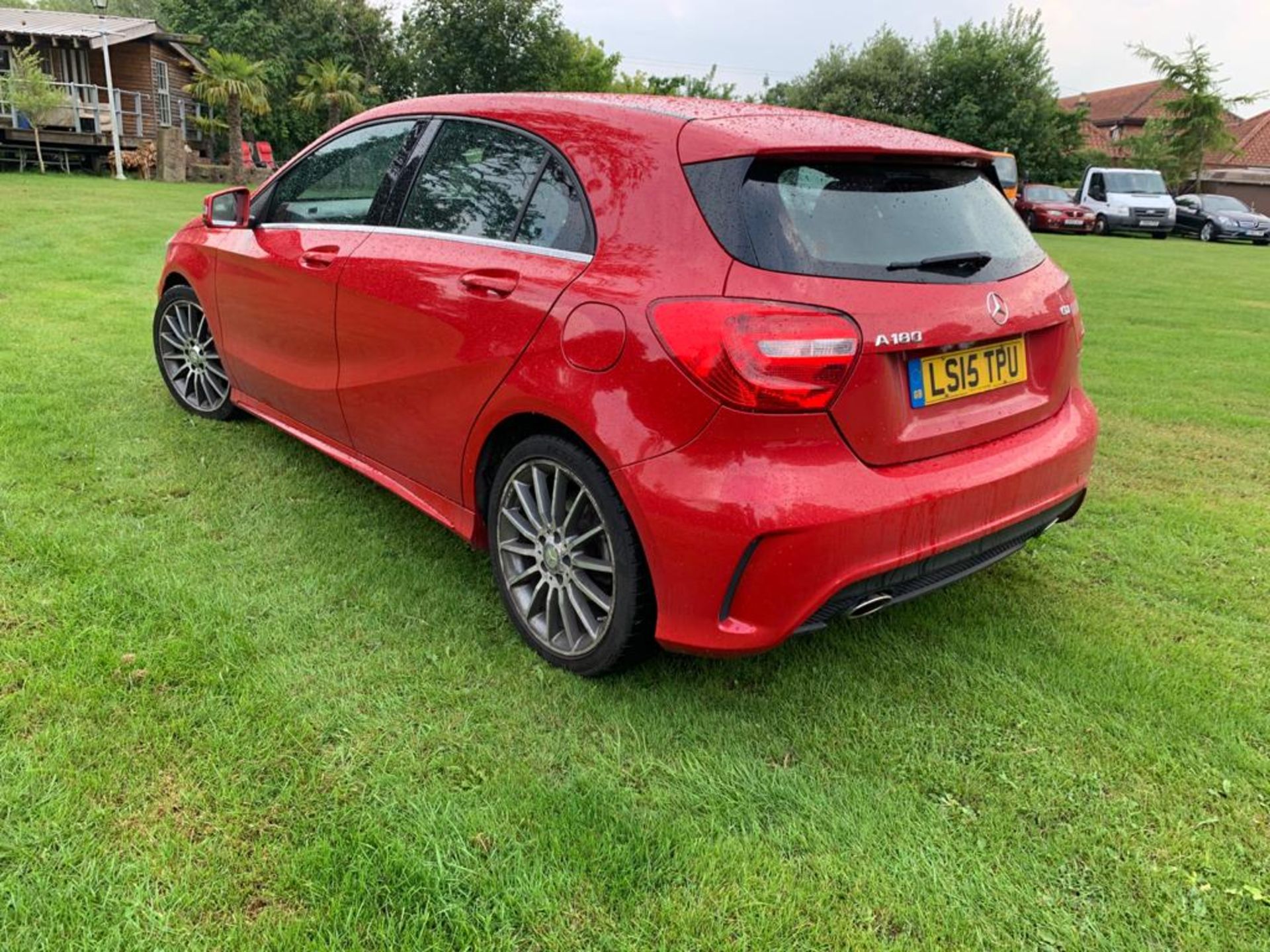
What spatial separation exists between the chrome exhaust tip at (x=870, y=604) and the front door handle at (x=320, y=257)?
7.50 feet

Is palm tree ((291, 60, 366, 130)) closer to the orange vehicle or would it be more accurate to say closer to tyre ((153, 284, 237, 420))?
tyre ((153, 284, 237, 420))

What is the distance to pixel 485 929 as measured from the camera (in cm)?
185

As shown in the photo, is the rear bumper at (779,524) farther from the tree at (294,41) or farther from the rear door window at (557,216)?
the tree at (294,41)

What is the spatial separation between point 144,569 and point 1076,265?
626 inches

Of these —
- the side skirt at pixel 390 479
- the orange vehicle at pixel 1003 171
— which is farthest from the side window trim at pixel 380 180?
the orange vehicle at pixel 1003 171

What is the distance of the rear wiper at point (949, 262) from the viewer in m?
2.36

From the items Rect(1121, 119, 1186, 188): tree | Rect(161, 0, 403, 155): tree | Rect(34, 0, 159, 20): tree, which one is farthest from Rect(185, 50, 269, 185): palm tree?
Rect(34, 0, 159, 20): tree

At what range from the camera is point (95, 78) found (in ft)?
96.7

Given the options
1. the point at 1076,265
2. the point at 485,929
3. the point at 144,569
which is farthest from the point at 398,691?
the point at 1076,265

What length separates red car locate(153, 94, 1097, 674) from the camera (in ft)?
7.22

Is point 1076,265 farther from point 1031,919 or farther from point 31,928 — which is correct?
point 31,928

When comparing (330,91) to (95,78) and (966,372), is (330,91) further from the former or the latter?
(966,372)

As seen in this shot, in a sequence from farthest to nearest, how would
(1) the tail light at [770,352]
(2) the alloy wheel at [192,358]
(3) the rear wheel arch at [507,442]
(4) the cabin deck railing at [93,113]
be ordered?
(4) the cabin deck railing at [93,113] → (2) the alloy wheel at [192,358] → (3) the rear wheel arch at [507,442] → (1) the tail light at [770,352]

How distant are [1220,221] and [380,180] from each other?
28529mm
